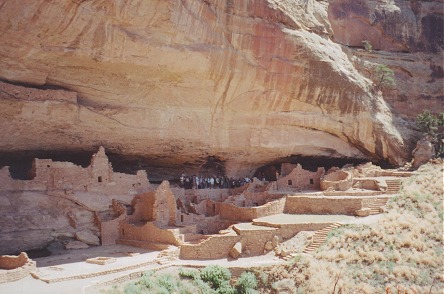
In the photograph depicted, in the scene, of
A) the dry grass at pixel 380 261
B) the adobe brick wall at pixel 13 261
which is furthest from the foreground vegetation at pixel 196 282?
the adobe brick wall at pixel 13 261

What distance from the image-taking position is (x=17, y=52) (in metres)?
18.3

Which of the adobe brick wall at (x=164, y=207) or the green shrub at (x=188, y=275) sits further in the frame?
the adobe brick wall at (x=164, y=207)

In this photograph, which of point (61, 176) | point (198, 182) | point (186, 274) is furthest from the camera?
point (198, 182)

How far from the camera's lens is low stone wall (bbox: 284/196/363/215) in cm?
2081

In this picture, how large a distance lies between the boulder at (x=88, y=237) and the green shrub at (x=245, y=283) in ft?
19.5

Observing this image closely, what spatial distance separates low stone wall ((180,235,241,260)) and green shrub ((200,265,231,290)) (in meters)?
1.25

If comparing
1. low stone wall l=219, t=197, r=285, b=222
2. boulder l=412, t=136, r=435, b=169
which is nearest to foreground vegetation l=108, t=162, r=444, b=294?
low stone wall l=219, t=197, r=285, b=222

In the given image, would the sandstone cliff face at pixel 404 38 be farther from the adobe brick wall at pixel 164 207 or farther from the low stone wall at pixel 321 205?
the adobe brick wall at pixel 164 207

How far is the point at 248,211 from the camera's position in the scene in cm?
2086

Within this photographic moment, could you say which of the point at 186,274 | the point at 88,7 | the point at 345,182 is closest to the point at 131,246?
the point at 186,274

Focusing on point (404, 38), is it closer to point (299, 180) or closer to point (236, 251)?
point (299, 180)

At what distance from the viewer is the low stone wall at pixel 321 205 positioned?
20812mm

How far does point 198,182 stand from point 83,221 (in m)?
7.53

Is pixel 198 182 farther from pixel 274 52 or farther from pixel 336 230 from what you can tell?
pixel 336 230
